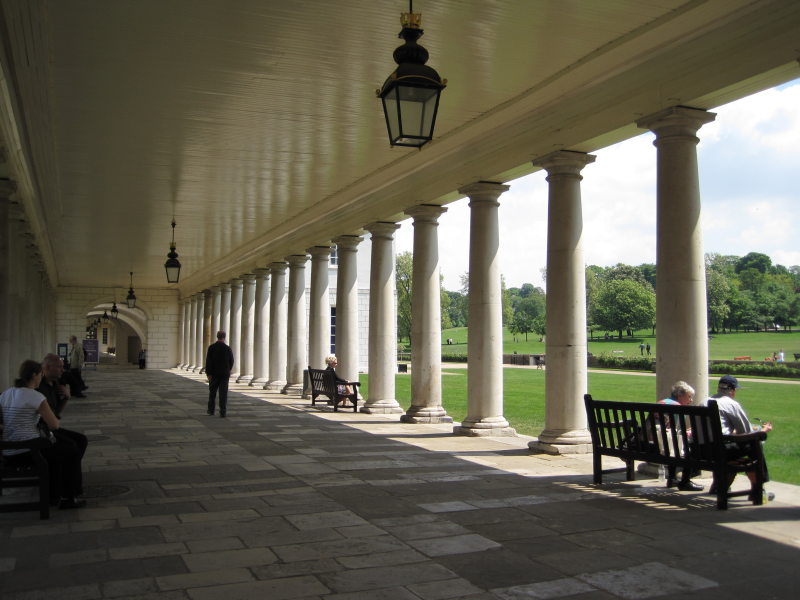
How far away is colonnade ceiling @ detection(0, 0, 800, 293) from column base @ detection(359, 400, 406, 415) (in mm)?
4351

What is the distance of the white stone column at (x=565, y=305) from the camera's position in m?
11.4

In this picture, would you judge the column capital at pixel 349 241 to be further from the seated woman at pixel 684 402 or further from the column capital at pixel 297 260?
the seated woman at pixel 684 402

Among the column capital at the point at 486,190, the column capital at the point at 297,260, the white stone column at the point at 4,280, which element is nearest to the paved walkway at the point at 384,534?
the white stone column at the point at 4,280

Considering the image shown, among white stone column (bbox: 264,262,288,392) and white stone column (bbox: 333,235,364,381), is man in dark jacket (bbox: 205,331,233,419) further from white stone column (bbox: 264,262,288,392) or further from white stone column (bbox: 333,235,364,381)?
white stone column (bbox: 264,262,288,392)

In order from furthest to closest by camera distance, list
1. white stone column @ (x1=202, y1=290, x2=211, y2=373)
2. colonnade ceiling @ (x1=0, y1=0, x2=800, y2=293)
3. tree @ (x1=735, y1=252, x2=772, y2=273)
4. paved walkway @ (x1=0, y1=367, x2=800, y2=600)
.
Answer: tree @ (x1=735, y1=252, x2=772, y2=273), white stone column @ (x1=202, y1=290, x2=211, y2=373), colonnade ceiling @ (x1=0, y1=0, x2=800, y2=293), paved walkway @ (x1=0, y1=367, x2=800, y2=600)

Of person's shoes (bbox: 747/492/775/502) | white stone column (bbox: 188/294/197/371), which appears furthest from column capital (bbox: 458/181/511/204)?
white stone column (bbox: 188/294/197/371)

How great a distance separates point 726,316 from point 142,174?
7864cm

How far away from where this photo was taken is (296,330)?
78.7 feet

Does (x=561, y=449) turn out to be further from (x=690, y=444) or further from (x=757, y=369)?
(x=757, y=369)

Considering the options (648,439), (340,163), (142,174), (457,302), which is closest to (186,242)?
(142,174)

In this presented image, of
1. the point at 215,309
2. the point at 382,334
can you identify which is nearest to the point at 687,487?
the point at 382,334

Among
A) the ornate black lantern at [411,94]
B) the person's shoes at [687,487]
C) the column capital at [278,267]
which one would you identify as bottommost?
the person's shoes at [687,487]

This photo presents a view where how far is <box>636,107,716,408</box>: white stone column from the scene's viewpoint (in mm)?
9094

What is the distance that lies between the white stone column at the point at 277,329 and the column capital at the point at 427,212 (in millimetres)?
11120
